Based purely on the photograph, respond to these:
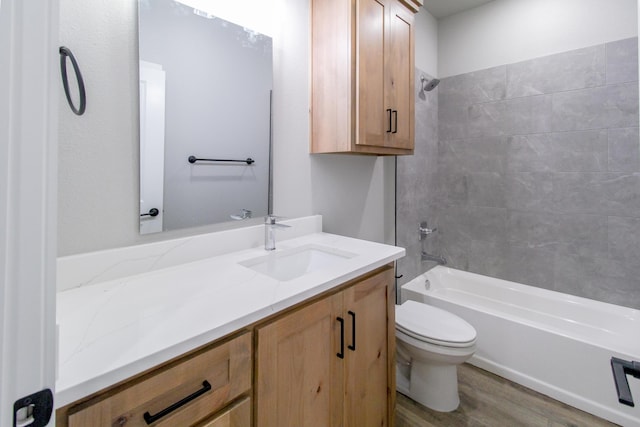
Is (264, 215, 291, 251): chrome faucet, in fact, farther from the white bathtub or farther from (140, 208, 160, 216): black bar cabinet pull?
the white bathtub

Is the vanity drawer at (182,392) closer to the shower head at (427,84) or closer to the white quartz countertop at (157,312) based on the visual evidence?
the white quartz countertop at (157,312)

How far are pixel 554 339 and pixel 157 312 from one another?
2137mm

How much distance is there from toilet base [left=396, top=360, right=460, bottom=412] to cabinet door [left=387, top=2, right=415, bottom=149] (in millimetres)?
1286

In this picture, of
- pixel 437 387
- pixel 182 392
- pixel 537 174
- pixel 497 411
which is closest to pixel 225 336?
pixel 182 392

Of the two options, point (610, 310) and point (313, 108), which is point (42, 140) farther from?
point (610, 310)

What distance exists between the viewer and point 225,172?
135cm

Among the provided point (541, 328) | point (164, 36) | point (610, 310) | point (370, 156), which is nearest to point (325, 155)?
point (370, 156)

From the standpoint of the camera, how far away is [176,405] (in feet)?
2.14

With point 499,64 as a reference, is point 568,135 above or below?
below

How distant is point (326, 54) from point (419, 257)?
1817 mm

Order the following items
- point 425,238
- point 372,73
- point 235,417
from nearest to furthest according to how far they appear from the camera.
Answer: point 235,417
point 372,73
point 425,238

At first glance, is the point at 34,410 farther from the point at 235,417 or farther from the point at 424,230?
the point at 424,230

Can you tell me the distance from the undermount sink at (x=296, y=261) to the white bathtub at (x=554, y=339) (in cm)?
128

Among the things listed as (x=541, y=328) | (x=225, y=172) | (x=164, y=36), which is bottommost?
(x=541, y=328)
